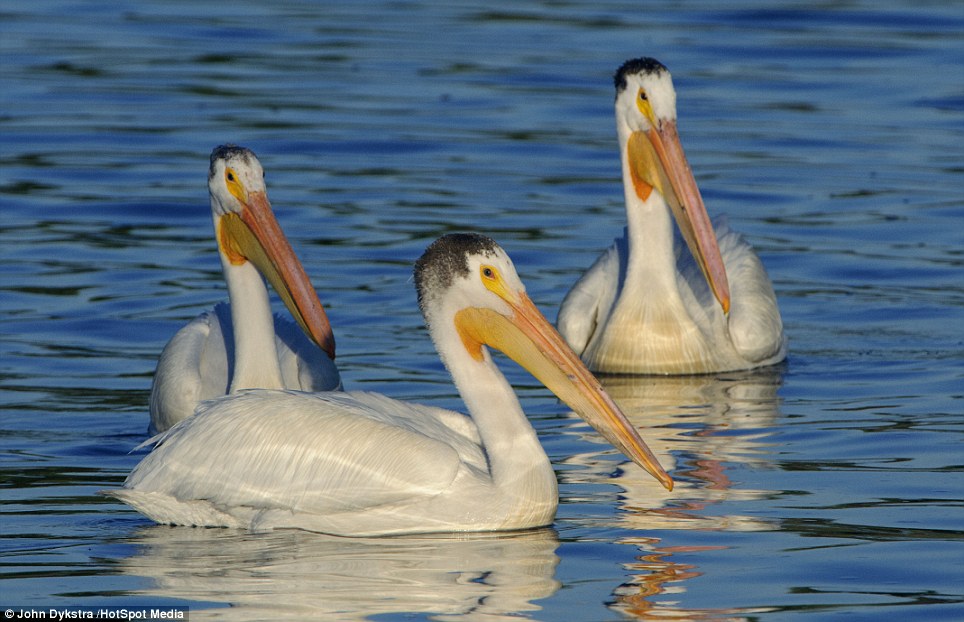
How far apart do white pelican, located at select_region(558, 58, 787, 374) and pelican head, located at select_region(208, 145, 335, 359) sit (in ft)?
6.30

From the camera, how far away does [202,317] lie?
8.22 metres

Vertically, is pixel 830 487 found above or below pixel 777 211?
below

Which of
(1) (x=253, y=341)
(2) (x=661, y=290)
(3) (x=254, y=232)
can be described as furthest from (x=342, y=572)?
(2) (x=661, y=290)

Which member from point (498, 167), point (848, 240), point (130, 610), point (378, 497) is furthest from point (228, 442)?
point (498, 167)

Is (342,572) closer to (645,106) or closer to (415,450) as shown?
(415,450)

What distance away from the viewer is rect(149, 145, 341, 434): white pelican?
7422 mm

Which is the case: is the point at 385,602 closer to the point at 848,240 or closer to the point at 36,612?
the point at 36,612

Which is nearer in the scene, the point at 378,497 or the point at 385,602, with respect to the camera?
the point at 385,602

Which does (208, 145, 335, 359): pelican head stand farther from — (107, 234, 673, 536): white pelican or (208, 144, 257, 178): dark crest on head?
(107, 234, 673, 536): white pelican

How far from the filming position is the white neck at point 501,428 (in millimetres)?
6160

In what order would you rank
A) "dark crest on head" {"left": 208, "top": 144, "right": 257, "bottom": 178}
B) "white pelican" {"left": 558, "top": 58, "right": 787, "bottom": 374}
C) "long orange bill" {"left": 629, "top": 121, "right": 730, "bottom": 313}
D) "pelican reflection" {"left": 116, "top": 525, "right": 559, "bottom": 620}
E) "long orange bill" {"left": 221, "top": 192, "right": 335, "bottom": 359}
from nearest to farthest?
"pelican reflection" {"left": 116, "top": 525, "right": 559, "bottom": 620} < "long orange bill" {"left": 221, "top": 192, "right": 335, "bottom": 359} < "dark crest on head" {"left": 208, "top": 144, "right": 257, "bottom": 178} < "long orange bill" {"left": 629, "top": 121, "right": 730, "bottom": 313} < "white pelican" {"left": 558, "top": 58, "right": 787, "bottom": 374}

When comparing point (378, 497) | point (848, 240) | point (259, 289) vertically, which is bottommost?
point (378, 497)

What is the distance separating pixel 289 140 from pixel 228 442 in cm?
745

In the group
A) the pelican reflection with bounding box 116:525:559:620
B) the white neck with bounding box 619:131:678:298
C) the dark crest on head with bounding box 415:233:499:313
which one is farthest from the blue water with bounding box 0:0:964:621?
the dark crest on head with bounding box 415:233:499:313
